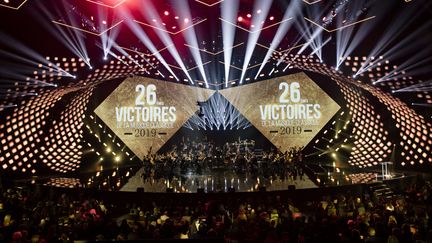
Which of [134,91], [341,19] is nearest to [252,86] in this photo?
[134,91]

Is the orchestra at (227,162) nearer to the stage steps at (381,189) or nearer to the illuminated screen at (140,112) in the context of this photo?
the illuminated screen at (140,112)

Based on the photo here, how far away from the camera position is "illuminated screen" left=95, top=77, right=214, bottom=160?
70.7ft

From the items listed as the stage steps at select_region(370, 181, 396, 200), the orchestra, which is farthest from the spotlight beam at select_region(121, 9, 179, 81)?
the stage steps at select_region(370, 181, 396, 200)

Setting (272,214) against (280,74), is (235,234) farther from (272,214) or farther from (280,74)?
(280,74)

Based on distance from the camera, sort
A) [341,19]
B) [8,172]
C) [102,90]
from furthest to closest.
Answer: [102,90]
[8,172]
[341,19]

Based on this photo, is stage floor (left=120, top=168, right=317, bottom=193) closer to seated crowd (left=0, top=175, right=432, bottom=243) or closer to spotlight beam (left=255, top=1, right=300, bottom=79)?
seated crowd (left=0, top=175, right=432, bottom=243)

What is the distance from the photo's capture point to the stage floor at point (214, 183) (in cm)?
1415

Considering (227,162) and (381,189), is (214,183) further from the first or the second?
(381,189)

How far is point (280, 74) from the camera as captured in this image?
71.7 feet

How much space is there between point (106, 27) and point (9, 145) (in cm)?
618

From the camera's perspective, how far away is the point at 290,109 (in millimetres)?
21422

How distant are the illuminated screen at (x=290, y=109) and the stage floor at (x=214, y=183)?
452 cm

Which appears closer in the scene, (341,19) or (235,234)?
(235,234)

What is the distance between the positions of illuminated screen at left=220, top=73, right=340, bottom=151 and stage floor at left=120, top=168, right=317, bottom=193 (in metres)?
4.52
